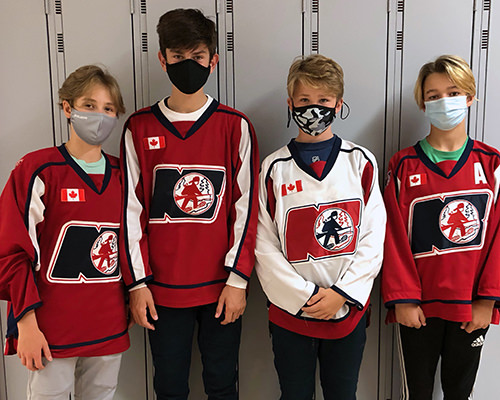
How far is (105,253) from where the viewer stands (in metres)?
1.62

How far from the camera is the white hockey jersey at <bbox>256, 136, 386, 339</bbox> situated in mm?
1624

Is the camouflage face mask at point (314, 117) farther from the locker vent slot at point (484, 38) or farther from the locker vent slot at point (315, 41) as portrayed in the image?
the locker vent slot at point (484, 38)

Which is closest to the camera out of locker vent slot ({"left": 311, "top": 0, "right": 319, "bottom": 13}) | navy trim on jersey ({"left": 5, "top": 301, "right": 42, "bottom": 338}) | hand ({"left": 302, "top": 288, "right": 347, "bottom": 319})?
navy trim on jersey ({"left": 5, "top": 301, "right": 42, "bottom": 338})

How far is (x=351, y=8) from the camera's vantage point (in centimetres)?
197

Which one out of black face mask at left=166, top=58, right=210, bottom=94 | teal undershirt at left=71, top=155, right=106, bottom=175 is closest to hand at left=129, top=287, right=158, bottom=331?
teal undershirt at left=71, top=155, right=106, bottom=175

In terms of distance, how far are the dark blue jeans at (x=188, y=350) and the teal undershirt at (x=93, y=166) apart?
0.58m

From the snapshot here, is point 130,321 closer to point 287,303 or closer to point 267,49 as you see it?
point 287,303

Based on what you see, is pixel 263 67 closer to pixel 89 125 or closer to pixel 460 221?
pixel 89 125

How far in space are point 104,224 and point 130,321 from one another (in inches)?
16.6

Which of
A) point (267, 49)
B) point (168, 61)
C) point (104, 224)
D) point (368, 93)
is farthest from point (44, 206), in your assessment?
point (368, 93)

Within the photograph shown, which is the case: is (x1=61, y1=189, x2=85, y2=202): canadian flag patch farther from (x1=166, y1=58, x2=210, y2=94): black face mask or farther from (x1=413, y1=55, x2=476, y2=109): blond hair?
(x1=413, y1=55, x2=476, y2=109): blond hair

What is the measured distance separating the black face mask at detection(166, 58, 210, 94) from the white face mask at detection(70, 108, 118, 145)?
30 centimetres

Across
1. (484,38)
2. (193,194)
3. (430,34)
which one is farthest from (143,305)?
(484,38)

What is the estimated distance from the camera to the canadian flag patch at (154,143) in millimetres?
1725
